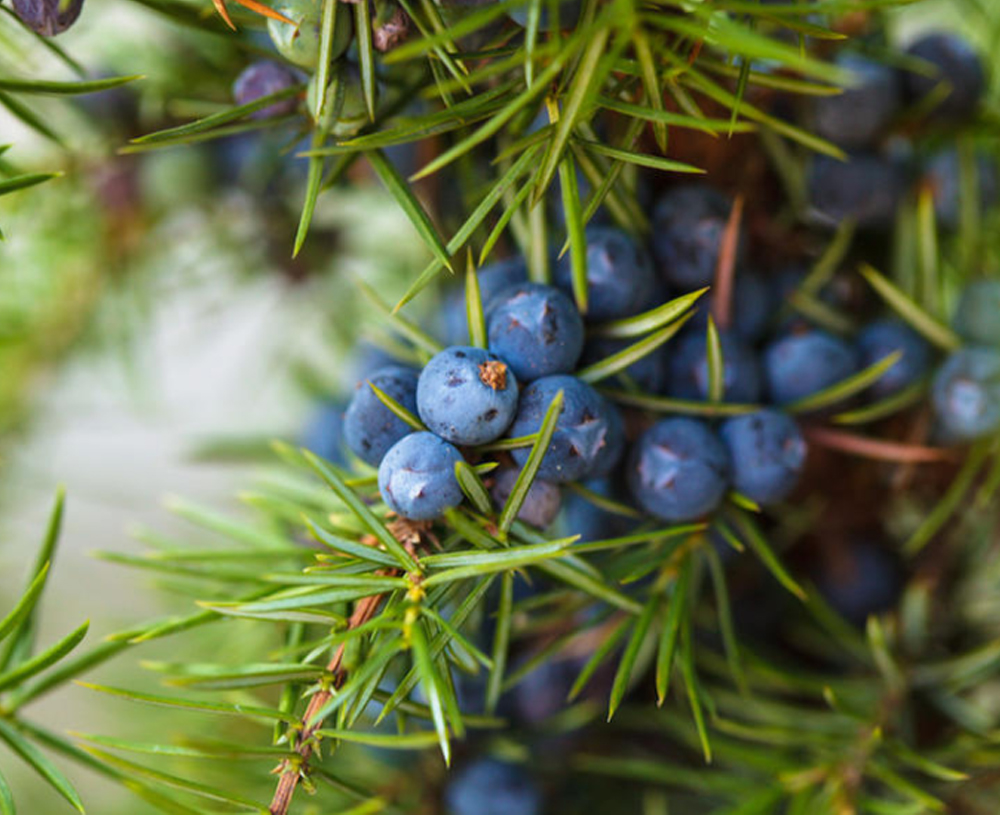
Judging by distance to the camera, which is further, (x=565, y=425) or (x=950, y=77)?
(x=950, y=77)

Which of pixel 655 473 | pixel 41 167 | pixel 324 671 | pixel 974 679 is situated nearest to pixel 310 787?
pixel 324 671

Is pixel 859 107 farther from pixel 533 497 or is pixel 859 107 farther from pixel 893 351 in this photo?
pixel 533 497

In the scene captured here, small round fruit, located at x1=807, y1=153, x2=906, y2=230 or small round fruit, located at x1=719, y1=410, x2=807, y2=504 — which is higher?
small round fruit, located at x1=807, y1=153, x2=906, y2=230

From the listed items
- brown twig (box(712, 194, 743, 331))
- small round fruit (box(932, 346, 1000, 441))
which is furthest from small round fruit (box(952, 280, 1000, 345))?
brown twig (box(712, 194, 743, 331))

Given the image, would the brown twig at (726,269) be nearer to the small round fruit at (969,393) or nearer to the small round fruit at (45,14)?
the small round fruit at (969,393)

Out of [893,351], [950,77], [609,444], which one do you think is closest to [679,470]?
[609,444]

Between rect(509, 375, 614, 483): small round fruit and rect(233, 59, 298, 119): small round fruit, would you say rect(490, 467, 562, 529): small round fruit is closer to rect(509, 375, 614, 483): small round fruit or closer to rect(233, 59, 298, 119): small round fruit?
rect(509, 375, 614, 483): small round fruit
